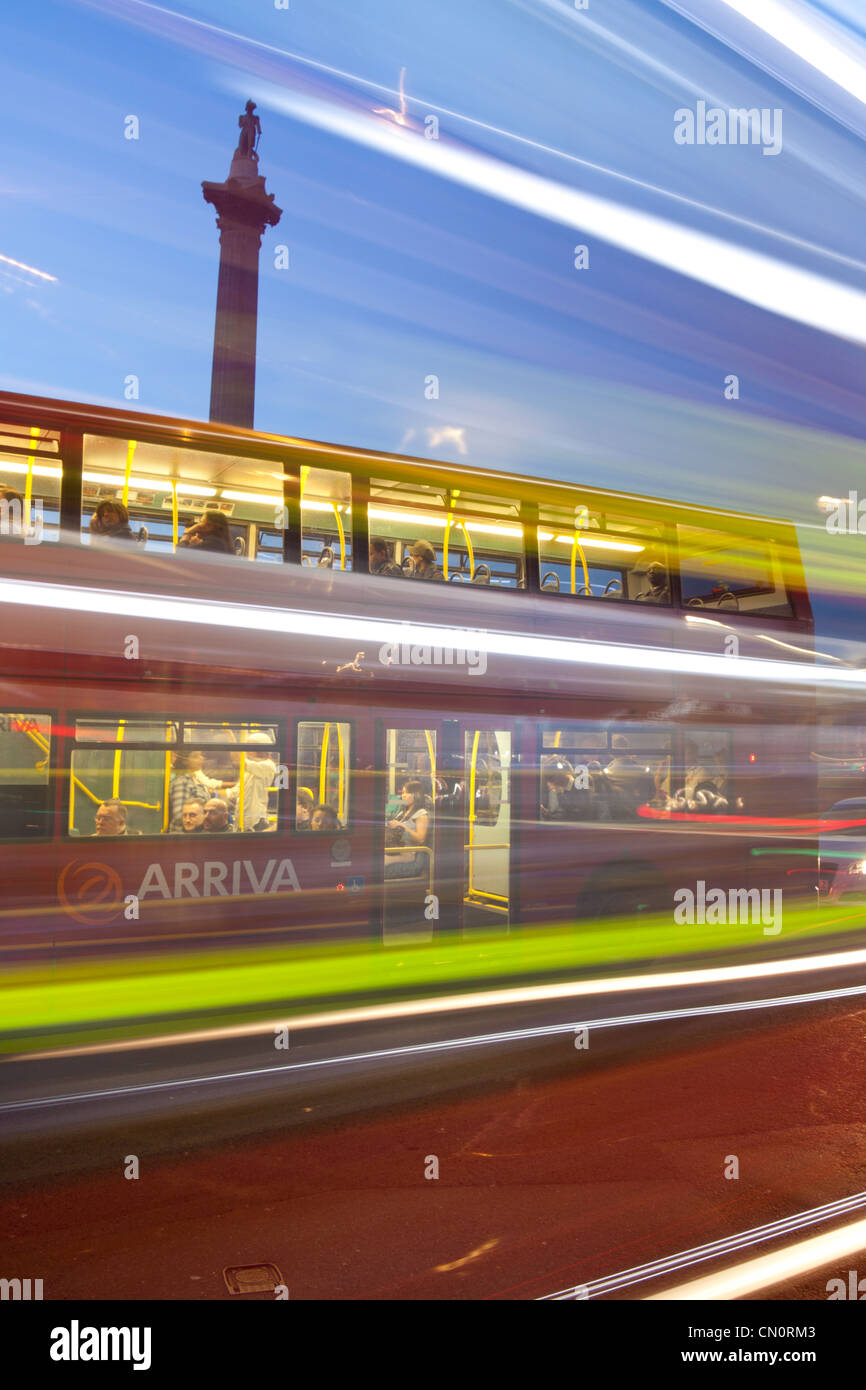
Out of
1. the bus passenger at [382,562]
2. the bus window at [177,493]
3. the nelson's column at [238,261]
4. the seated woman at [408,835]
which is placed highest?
the nelson's column at [238,261]

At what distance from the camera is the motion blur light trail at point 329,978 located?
230 inches

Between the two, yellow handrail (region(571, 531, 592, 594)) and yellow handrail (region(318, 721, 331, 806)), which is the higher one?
yellow handrail (region(571, 531, 592, 594))

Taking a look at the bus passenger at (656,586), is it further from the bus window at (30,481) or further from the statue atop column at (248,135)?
the statue atop column at (248,135)

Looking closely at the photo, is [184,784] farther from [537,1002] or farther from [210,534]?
[537,1002]

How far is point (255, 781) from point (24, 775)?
1.50 metres

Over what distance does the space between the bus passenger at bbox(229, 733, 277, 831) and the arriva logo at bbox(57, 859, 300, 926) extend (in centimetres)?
29

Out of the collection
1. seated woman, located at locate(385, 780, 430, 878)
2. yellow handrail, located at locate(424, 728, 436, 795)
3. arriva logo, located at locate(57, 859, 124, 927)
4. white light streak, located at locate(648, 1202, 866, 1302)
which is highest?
yellow handrail, located at locate(424, 728, 436, 795)

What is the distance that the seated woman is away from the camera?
6.93 metres

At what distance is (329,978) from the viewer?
685 centimetres

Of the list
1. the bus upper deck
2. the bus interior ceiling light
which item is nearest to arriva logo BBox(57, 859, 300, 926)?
the bus interior ceiling light

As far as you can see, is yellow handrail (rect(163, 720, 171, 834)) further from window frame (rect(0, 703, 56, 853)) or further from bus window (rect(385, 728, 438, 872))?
bus window (rect(385, 728, 438, 872))

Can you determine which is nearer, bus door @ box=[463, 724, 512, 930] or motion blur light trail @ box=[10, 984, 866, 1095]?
motion blur light trail @ box=[10, 984, 866, 1095]

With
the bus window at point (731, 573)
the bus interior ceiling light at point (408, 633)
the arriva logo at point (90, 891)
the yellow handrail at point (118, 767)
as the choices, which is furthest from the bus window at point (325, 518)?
the bus window at point (731, 573)

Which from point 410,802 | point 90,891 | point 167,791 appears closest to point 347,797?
point 410,802
